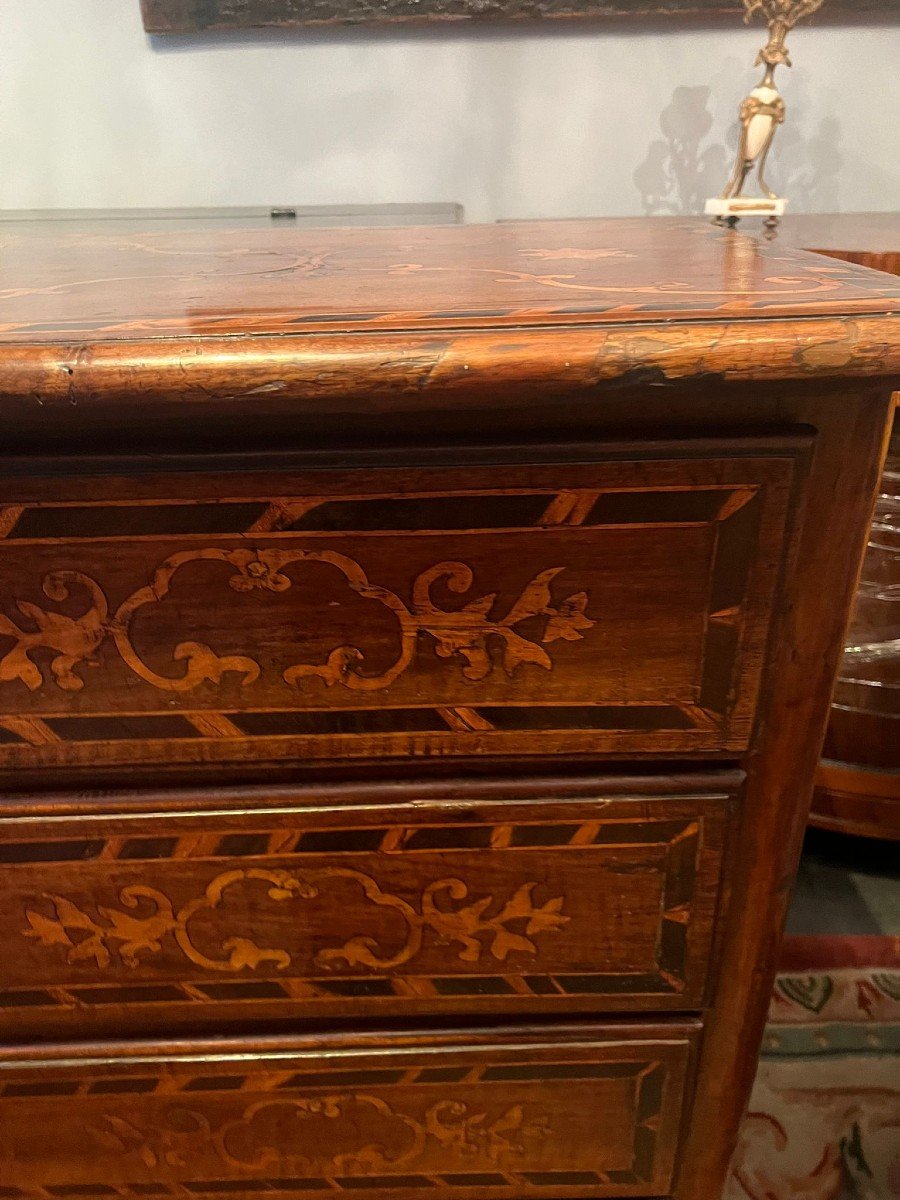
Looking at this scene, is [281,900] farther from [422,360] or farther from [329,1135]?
[422,360]

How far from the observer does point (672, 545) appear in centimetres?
39

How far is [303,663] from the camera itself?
1.34 feet

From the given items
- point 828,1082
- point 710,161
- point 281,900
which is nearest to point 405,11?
point 710,161

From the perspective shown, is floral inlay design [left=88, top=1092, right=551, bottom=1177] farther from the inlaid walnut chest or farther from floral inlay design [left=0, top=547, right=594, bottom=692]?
floral inlay design [left=0, top=547, right=594, bottom=692]

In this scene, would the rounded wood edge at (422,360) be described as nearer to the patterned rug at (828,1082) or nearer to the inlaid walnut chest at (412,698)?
the inlaid walnut chest at (412,698)

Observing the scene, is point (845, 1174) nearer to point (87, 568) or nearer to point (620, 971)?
point (620, 971)

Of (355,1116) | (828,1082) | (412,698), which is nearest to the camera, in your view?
(412,698)

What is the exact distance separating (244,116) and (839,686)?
1.06 meters

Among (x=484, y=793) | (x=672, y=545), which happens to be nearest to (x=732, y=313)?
(x=672, y=545)

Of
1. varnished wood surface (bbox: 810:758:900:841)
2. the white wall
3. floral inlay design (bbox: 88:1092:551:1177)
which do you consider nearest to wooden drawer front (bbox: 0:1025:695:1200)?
floral inlay design (bbox: 88:1092:551:1177)

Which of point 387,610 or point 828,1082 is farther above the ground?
point 387,610

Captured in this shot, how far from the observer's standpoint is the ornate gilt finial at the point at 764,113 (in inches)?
34.8

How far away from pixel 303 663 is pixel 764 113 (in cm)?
89

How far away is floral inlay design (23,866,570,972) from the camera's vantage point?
0.46m
